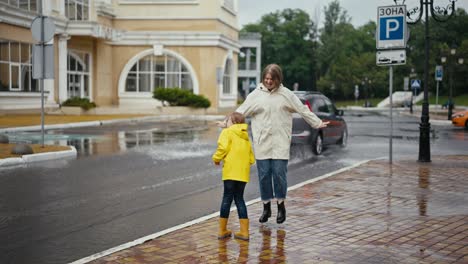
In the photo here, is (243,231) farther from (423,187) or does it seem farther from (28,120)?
(28,120)

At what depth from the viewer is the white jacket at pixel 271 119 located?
7.54 m

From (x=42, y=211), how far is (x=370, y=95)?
92.6 meters

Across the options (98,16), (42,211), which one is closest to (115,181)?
(42,211)

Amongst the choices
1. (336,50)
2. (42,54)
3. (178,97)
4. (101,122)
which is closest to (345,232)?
(42,54)

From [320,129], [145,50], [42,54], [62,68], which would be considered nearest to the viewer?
[42,54]

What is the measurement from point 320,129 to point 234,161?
34.3 feet

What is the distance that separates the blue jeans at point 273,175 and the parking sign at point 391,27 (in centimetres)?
660

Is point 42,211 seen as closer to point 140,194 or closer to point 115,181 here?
point 140,194

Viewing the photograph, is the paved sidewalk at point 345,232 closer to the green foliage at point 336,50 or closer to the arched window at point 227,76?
the arched window at point 227,76

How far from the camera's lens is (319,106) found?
58.3 feet

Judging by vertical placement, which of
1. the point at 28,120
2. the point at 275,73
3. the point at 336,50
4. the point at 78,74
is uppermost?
the point at 336,50

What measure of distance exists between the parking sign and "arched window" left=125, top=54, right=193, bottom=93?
→ 32435 mm

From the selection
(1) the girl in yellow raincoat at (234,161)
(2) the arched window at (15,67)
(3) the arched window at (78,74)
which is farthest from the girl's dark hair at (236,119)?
(3) the arched window at (78,74)

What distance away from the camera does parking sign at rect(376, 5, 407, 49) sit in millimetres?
13133
